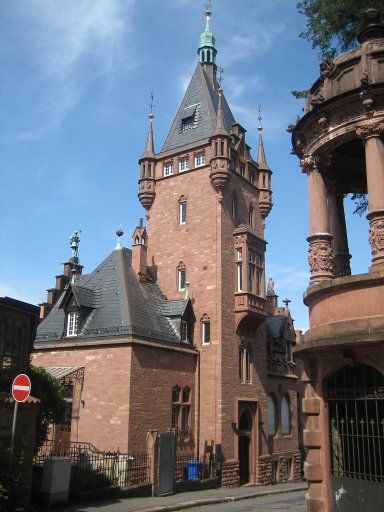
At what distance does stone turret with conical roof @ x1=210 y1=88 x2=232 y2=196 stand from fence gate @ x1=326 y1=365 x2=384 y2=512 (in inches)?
824

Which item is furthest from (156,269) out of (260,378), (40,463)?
(40,463)

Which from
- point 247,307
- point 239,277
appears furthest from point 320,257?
point 239,277

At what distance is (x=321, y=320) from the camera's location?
37.0 ft

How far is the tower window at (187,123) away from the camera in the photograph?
117 feet

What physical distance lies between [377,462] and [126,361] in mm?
15530

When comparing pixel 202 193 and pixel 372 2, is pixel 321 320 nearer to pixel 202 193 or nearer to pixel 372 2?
pixel 372 2

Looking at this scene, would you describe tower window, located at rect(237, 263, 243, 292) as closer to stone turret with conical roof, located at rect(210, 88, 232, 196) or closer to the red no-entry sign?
stone turret with conical roof, located at rect(210, 88, 232, 196)

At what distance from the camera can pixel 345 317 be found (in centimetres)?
1070

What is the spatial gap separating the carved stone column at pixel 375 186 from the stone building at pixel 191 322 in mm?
15499

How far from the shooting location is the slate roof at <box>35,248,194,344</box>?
25958 millimetres

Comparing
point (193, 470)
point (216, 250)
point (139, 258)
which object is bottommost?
point (193, 470)

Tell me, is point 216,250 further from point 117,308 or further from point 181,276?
point 117,308

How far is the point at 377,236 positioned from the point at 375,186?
107 cm

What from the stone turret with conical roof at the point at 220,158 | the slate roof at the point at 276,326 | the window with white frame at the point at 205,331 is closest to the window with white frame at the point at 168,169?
the stone turret with conical roof at the point at 220,158
